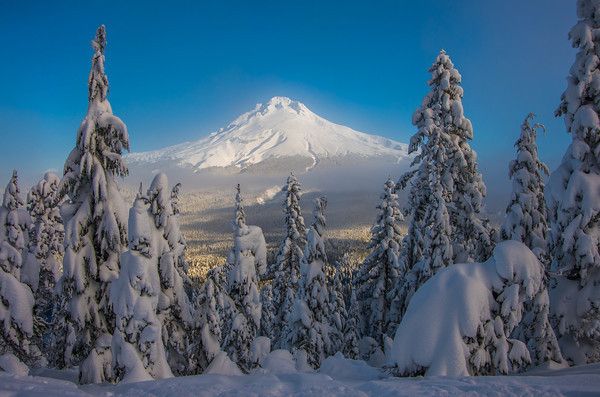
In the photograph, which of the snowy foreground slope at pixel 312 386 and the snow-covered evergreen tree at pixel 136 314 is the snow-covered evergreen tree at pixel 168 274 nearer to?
the snow-covered evergreen tree at pixel 136 314

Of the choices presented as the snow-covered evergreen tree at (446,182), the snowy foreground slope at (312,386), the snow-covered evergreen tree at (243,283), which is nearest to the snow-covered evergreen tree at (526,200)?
the snow-covered evergreen tree at (446,182)

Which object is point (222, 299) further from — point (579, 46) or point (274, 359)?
point (579, 46)

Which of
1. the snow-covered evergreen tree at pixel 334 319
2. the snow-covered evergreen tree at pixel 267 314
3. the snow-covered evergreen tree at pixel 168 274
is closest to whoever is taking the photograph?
the snow-covered evergreen tree at pixel 168 274

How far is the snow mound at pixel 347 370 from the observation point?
10.3 m

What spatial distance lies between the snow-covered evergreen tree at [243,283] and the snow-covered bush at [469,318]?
13.2 meters

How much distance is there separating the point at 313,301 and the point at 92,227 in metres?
12.1

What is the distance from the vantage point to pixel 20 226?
653 inches

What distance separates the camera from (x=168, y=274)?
585 inches

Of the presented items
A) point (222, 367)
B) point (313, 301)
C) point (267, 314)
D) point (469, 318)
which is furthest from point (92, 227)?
point (267, 314)

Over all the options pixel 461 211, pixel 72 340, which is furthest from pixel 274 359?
pixel 461 211

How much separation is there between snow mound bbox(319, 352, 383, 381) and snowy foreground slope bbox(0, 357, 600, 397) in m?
2.00

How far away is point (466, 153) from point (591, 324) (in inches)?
328

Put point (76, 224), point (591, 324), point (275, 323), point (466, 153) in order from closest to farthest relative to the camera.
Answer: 1. point (591, 324)
2. point (76, 224)
3. point (466, 153)
4. point (275, 323)

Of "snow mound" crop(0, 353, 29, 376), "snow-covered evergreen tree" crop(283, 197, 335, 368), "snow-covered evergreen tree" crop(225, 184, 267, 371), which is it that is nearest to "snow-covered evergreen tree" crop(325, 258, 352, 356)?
"snow-covered evergreen tree" crop(283, 197, 335, 368)
